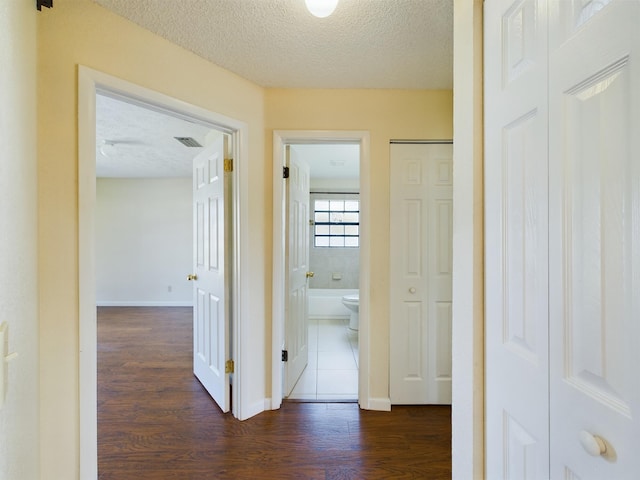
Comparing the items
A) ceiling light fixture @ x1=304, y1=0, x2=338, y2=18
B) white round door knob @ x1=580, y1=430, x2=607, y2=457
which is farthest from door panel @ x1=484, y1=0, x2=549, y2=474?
ceiling light fixture @ x1=304, y1=0, x2=338, y2=18

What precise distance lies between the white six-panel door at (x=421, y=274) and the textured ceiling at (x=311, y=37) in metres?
0.56

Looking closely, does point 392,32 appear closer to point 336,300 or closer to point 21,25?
point 21,25

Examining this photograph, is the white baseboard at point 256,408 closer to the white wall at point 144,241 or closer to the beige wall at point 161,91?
the beige wall at point 161,91

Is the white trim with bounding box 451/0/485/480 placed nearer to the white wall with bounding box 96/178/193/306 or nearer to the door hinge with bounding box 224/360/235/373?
the door hinge with bounding box 224/360/235/373

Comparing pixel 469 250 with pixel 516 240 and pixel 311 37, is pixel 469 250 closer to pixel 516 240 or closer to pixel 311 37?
pixel 516 240

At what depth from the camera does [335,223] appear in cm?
519

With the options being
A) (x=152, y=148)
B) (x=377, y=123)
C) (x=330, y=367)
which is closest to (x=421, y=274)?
(x=377, y=123)

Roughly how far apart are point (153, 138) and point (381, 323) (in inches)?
120

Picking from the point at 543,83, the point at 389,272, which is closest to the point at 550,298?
the point at 543,83

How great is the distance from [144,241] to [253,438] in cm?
454

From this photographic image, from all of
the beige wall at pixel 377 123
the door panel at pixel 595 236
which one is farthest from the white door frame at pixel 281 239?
the door panel at pixel 595 236

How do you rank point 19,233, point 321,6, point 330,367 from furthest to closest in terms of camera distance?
point 330,367 → point 321,6 → point 19,233

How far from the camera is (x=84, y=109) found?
1254mm

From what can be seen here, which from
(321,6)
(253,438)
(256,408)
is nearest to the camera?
(321,6)
